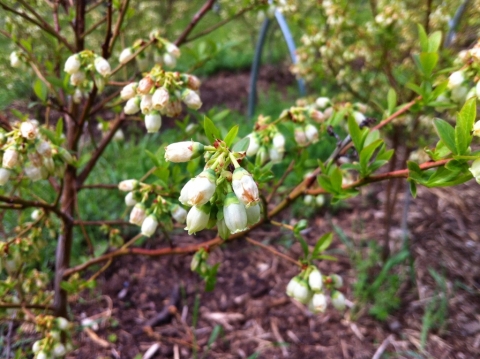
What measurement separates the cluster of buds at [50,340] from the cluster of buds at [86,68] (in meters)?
0.90

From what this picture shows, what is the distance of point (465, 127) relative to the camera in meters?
0.78

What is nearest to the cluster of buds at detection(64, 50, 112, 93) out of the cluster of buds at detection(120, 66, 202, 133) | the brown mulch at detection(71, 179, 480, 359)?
the cluster of buds at detection(120, 66, 202, 133)

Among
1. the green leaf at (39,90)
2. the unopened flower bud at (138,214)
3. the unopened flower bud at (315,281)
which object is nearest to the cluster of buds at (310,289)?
the unopened flower bud at (315,281)

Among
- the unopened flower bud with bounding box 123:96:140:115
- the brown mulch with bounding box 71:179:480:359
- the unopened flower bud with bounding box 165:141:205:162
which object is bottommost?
the brown mulch with bounding box 71:179:480:359

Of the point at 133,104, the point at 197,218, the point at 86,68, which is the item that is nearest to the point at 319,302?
the point at 197,218

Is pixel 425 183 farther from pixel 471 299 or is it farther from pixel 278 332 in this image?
pixel 471 299

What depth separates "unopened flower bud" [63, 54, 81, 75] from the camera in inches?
46.8

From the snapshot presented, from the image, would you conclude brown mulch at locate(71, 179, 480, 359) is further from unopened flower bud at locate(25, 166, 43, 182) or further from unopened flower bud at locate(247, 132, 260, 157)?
unopened flower bud at locate(25, 166, 43, 182)

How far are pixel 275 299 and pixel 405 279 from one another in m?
0.89

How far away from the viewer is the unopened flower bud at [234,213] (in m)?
0.72

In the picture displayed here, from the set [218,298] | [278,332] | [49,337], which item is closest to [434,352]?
[278,332]

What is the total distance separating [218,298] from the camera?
2.49 metres

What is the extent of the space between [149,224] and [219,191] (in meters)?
0.47

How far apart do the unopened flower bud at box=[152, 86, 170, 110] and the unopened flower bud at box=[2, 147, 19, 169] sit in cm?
42
